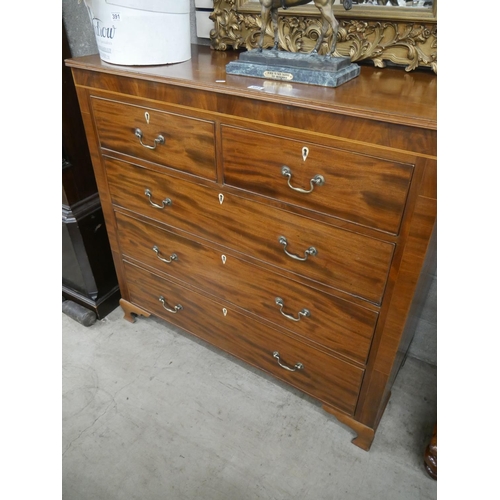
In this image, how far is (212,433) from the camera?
134 cm

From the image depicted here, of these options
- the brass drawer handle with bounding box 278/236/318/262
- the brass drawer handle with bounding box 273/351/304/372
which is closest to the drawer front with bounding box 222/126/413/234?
the brass drawer handle with bounding box 278/236/318/262

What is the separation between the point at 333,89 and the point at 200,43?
0.78 metres

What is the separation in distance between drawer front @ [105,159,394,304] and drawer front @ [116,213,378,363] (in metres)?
0.05

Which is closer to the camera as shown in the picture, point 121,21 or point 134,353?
point 121,21

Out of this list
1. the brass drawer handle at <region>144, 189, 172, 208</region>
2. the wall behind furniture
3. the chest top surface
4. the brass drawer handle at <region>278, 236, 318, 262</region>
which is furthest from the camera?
the wall behind furniture

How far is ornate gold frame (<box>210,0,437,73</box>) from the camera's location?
101 centimetres

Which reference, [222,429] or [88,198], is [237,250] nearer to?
[222,429]

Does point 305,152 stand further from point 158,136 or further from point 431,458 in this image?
point 431,458

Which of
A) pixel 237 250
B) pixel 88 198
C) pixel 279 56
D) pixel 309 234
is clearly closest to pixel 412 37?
pixel 279 56

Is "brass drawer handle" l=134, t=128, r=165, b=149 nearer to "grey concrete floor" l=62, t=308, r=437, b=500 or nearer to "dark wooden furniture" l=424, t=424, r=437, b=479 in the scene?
"grey concrete floor" l=62, t=308, r=437, b=500

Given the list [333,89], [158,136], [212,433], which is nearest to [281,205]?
[333,89]

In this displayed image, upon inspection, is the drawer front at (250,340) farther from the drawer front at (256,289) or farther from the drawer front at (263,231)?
the drawer front at (263,231)

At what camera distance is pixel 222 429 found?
1346 millimetres
